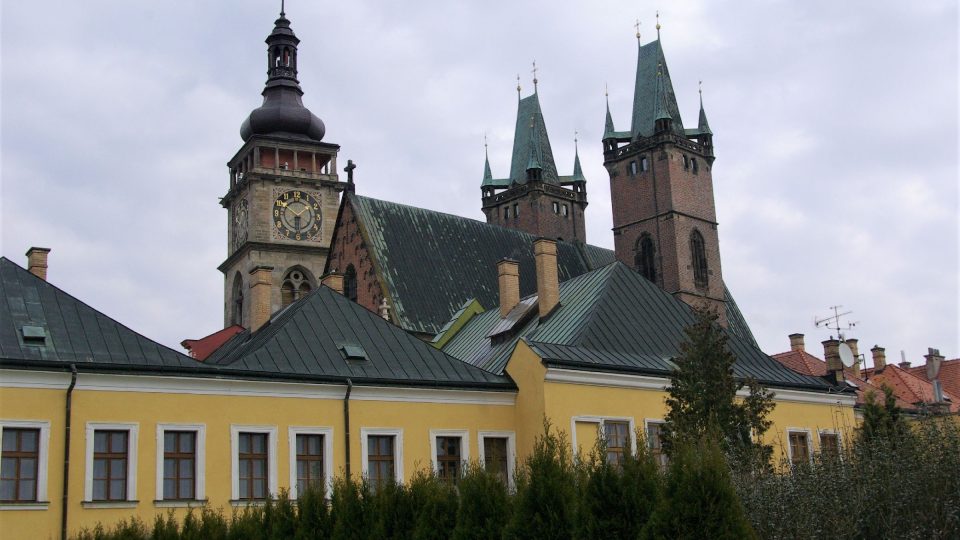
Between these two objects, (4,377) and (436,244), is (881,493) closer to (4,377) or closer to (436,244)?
(4,377)

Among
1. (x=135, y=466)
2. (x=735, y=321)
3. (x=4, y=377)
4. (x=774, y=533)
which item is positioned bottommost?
(x=774, y=533)

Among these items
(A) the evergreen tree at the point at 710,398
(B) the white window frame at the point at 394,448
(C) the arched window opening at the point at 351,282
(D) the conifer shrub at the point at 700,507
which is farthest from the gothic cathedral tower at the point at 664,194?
(D) the conifer shrub at the point at 700,507

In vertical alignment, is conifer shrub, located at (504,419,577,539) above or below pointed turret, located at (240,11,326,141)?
below

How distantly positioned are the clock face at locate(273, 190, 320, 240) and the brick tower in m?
11.5

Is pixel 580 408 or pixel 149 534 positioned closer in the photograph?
pixel 149 534

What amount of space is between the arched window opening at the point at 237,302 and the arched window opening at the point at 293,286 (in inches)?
129

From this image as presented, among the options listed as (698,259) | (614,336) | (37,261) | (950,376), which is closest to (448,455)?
(614,336)

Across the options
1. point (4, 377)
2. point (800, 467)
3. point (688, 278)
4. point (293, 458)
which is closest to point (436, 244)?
point (688, 278)

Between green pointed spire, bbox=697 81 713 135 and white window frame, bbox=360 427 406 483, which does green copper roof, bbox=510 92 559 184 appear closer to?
green pointed spire, bbox=697 81 713 135

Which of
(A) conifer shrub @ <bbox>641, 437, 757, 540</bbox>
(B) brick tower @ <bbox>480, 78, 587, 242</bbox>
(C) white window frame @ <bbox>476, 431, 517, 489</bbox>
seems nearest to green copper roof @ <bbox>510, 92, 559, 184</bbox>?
(B) brick tower @ <bbox>480, 78, 587, 242</bbox>

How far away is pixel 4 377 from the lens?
25188 mm

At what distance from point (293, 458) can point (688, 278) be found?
1489 inches

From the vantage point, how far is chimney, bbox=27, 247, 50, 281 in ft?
104

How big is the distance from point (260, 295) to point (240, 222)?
45041mm
